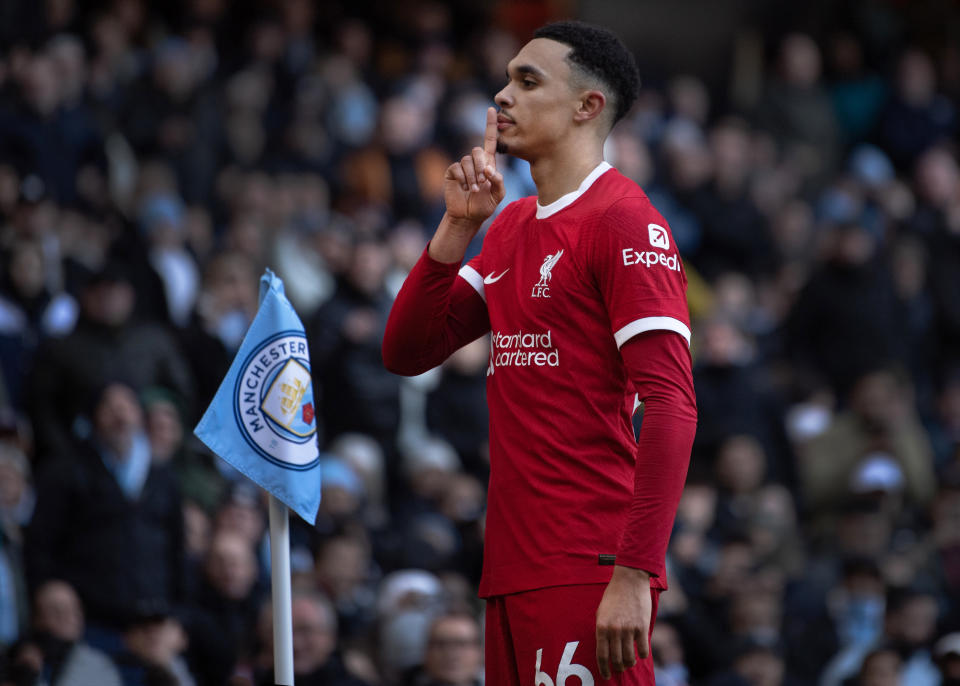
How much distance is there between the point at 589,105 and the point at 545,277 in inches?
19.6

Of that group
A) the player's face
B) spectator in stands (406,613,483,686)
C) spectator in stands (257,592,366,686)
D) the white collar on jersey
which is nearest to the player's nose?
the player's face

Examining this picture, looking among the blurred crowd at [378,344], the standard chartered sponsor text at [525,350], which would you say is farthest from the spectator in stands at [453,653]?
the standard chartered sponsor text at [525,350]

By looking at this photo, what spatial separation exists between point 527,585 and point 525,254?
0.88m

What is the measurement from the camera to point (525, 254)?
3.89m

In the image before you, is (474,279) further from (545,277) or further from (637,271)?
(637,271)

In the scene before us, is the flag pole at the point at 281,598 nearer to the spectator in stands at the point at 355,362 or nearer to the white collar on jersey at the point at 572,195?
the white collar on jersey at the point at 572,195

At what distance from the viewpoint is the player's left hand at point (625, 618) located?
11.2 feet

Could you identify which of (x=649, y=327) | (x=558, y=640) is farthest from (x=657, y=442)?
(x=558, y=640)

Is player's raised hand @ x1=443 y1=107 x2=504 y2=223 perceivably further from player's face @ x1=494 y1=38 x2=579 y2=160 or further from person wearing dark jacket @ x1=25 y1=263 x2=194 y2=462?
person wearing dark jacket @ x1=25 y1=263 x2=194 y2=462

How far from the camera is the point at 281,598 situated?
389cm

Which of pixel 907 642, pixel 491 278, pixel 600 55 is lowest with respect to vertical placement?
pixel 907 642

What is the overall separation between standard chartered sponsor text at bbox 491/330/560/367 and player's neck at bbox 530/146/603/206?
39cm

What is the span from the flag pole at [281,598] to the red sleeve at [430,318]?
0.52 metres

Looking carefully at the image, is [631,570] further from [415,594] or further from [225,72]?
[225,72]
